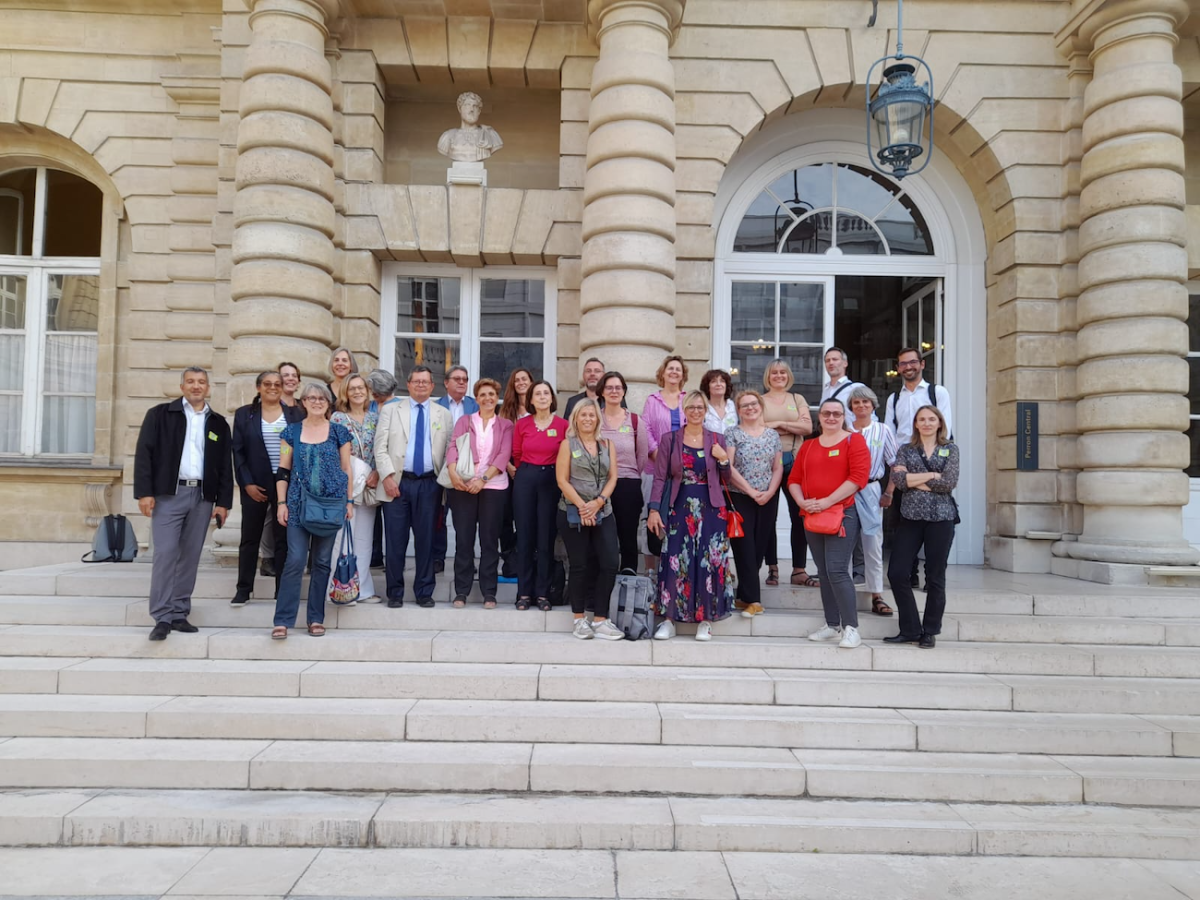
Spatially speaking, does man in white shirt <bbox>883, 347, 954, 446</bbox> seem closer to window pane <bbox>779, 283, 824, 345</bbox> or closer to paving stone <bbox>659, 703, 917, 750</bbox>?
window pane <bbox>779, 283, 824, 345</bbox>

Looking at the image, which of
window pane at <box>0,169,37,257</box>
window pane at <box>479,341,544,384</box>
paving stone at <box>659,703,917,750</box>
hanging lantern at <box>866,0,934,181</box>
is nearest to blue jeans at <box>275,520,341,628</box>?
paving stone at <box>659,703,917,750</box>

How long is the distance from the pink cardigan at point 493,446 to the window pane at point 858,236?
224 inches

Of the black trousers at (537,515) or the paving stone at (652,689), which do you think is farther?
the black trousers at (537,515)

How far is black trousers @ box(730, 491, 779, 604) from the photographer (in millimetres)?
6668

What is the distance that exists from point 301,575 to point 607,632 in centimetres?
237

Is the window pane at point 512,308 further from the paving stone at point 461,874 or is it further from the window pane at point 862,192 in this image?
the paving stone at point 461,874

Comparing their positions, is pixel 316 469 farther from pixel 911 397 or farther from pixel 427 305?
pixel 911 397

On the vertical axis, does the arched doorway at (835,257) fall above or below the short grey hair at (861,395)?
above

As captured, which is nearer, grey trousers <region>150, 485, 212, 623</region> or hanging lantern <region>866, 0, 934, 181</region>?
grey trousers <region>150, 485, 212, 623</region>

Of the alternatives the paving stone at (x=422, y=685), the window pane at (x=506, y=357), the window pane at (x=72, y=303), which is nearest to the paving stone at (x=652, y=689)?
the paving stone at (x=422, y=685)

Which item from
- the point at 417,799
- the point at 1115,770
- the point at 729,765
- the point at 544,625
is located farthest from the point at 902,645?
the point at 417,799

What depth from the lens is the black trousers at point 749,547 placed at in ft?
21.9

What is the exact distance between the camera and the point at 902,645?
244 inches

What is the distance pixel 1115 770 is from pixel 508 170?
8.66 m
